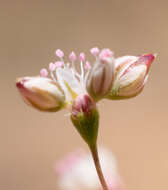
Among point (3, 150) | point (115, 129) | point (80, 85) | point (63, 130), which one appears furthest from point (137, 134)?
point (80, 85)

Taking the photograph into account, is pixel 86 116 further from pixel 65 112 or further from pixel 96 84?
pixel 65 112

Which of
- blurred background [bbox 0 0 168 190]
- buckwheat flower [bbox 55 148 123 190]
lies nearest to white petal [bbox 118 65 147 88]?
buckwheat flower [bbox 55 148 123 190]

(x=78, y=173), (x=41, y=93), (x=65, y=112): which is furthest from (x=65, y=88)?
(x=65, y=112)

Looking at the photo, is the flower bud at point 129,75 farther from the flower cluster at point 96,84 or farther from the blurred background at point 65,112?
the blurred background at point 65,112

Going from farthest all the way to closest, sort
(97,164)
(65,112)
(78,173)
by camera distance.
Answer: (65,112)
(78,173)
(97,164)

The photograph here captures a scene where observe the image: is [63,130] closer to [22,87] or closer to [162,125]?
[162,125]

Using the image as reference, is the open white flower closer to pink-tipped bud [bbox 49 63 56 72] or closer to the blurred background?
pink-tipped bud [bbox 49 63 56 72]

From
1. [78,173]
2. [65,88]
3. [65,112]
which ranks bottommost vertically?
[78,173]
